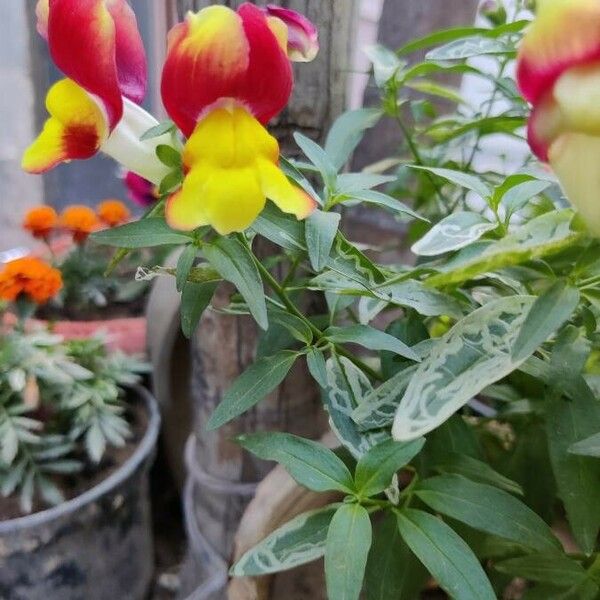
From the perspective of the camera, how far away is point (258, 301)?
0.34 m

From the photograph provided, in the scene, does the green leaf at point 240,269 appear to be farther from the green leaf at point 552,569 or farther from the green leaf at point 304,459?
the green leaf at point 552,569

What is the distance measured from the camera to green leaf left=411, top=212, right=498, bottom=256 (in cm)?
36

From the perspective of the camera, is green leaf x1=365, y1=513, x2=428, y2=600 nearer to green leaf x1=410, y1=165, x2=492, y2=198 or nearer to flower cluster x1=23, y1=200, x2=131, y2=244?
green leaf x1=410, y1=165, x2=492, y2=198

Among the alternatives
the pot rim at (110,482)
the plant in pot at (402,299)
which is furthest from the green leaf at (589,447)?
the pot rim at (110,482)

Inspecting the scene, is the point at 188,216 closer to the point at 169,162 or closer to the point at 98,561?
→ the point at 169,162

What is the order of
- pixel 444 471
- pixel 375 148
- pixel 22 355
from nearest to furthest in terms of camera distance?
pixel 444 471
pixel 22 355
pixel 375 148

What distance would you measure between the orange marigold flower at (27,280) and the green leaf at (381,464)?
21.1 inches

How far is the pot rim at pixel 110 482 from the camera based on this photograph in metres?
0.76

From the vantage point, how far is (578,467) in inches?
16.3

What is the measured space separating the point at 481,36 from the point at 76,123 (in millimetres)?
326

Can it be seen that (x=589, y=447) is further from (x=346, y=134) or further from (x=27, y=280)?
(x=27, y=280)

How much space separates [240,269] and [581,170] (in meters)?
0.17

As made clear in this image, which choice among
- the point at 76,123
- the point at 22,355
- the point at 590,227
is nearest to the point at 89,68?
the point at 76,123

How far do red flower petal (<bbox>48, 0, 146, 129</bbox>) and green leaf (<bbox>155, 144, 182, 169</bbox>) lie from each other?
0.08ft
